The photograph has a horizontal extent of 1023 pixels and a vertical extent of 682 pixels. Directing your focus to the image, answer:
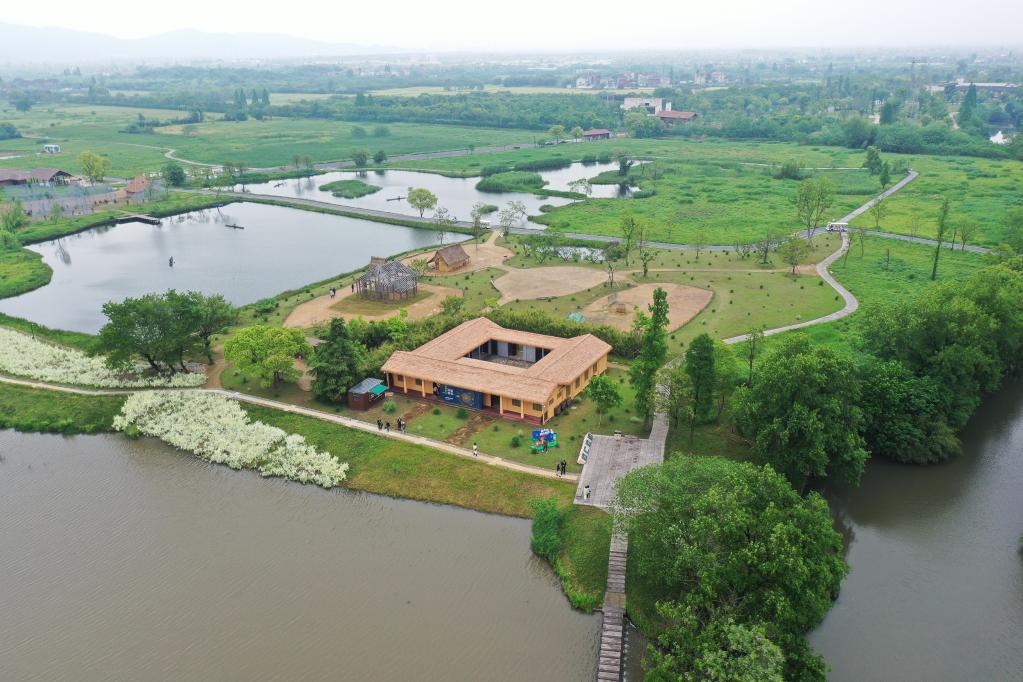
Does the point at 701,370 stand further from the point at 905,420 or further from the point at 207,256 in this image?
the point at 207,256

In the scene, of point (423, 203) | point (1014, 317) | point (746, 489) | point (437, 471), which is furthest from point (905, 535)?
point (423, 203)

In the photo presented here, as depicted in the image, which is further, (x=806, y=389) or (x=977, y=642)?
(x=806, y=389)

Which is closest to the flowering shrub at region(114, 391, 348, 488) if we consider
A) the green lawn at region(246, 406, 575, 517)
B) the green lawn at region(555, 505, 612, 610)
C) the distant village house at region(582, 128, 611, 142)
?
the green lawn at region(246, 406, 575, 517)

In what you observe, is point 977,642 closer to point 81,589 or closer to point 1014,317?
point 1014,317

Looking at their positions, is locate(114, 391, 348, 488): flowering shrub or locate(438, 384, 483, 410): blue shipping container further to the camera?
locate(438, 384, 483, 410): blue shipping container

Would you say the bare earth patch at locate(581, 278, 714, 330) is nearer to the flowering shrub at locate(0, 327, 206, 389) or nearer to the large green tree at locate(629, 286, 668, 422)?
the large green tree at locate(629, 286, 668, 422)
